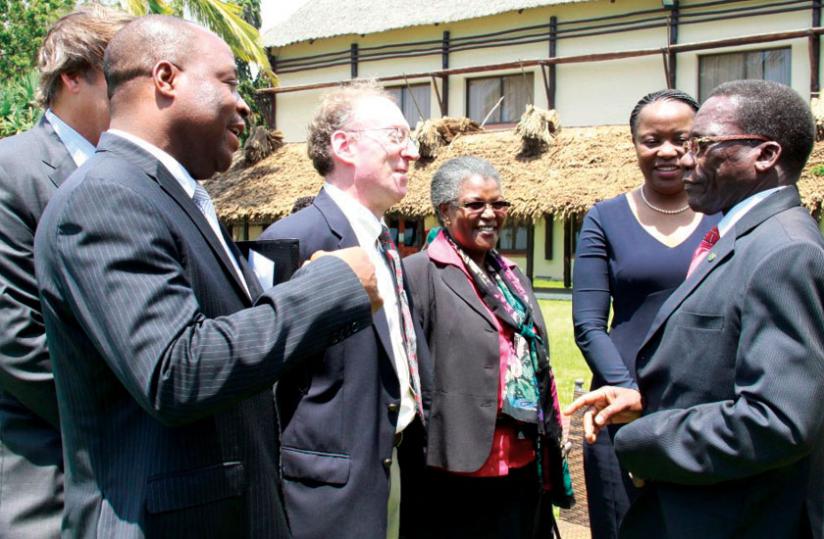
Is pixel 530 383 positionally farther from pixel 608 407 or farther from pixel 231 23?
pixel 231 23

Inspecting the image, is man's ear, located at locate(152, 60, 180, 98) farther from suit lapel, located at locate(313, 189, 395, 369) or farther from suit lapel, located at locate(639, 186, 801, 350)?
suit lapel, located at locate(639, 186, 801, 350)

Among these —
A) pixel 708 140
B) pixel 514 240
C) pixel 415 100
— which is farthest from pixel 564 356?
pixel 415 100

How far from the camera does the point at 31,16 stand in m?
30.3

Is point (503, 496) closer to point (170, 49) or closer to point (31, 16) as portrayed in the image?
point (170, 49)

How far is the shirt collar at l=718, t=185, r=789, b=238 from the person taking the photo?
2186mm

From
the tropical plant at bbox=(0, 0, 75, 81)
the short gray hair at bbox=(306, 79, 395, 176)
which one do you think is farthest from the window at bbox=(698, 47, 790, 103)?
the tropical plant at bbox=(0, 0, 75, 81)

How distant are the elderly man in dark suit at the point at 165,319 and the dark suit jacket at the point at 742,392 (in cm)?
93

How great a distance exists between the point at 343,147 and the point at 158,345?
1.70 m

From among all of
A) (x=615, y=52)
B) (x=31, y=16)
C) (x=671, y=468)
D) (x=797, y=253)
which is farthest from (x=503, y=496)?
(x=31, y=16)

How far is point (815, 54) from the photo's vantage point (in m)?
17.5

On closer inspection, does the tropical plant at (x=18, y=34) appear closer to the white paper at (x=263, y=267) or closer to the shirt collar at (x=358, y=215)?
the shirt collar at (x=358, y=215)

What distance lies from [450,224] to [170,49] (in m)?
2.24

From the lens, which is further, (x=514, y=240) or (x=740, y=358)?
(x=514, y=240)

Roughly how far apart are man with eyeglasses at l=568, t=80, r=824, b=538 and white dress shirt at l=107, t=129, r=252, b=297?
1.18 m
